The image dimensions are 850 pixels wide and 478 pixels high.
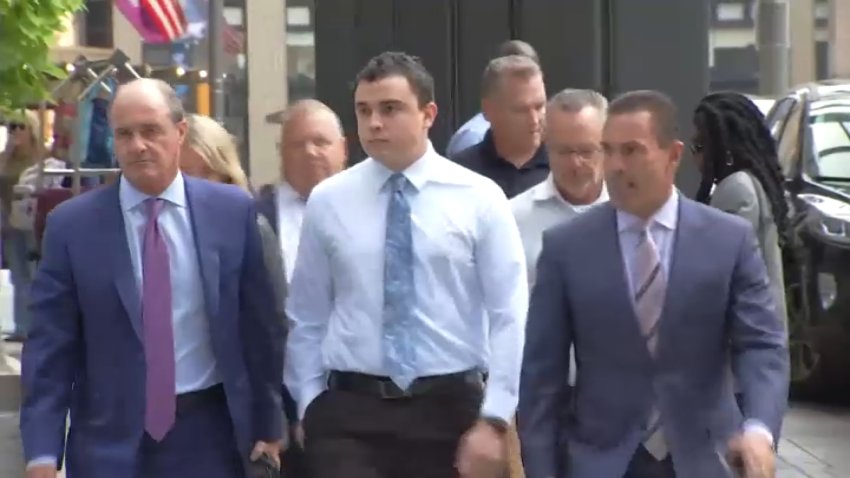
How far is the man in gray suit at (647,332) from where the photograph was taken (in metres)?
4.83

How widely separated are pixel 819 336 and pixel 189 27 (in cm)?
1087

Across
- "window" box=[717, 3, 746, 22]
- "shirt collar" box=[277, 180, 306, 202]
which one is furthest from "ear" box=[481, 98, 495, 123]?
"window" box=[717, 3, 746, 22]

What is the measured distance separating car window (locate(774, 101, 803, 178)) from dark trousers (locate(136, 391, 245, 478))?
789 cm

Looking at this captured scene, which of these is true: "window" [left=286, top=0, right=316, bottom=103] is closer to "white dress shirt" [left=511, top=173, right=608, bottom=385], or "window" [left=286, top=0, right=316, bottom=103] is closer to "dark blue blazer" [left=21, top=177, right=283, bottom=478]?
"white dress shirt" [left=511, top=173, right=608, bottom=385]

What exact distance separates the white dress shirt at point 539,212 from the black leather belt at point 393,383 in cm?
107

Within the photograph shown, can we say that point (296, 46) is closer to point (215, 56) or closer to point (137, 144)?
point (215, 56)

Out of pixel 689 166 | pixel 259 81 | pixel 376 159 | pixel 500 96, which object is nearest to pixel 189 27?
pixel 259 81

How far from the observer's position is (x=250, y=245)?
18.3ft

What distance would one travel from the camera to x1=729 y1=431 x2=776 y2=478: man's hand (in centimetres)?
468

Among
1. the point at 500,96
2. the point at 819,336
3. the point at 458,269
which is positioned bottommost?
the point at 819,336

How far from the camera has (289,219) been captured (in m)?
6.86

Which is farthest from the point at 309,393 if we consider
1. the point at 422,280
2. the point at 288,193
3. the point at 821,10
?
the point at 821,10

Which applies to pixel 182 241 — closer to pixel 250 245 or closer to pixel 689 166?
pixel 250 245

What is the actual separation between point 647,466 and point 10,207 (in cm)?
1131
